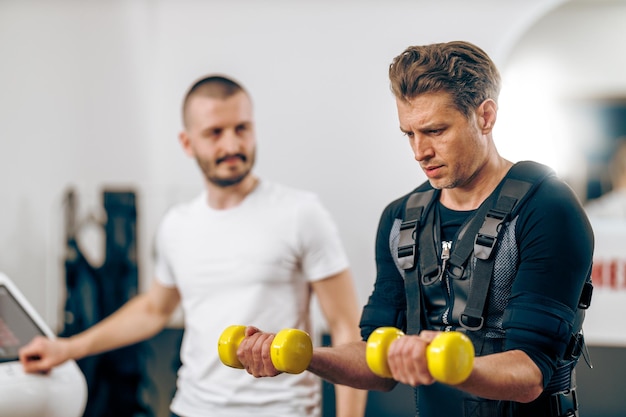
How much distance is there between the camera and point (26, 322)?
6.64 ft

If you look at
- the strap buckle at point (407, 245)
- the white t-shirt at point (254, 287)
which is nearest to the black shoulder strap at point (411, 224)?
the strap buckle at point (407, 245)

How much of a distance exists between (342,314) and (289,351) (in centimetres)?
77

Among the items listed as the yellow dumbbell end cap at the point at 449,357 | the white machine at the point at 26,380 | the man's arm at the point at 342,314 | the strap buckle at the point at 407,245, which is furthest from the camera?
the man's arm at the point at 342,314

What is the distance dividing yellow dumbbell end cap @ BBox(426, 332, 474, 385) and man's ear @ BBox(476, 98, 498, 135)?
362mm

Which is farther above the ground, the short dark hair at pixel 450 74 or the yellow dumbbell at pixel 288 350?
the short dark hair at pixel 450 74

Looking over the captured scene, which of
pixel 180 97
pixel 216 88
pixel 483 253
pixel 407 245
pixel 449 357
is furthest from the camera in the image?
pixel 180 97

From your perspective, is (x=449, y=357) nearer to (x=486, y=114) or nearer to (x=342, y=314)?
(x=486, y=114)

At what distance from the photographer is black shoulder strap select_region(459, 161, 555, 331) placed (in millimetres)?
1188

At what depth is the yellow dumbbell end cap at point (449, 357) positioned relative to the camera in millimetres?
979

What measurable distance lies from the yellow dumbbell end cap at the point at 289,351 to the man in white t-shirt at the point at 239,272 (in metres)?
0.73

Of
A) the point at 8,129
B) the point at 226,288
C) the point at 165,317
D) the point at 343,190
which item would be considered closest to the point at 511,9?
the point at 343,190

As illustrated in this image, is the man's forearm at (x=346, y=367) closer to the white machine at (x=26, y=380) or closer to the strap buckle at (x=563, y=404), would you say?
the strap buckle at (x=563, y=404)

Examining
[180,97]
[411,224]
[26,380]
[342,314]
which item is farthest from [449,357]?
[180,97]

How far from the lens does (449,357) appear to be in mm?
979
